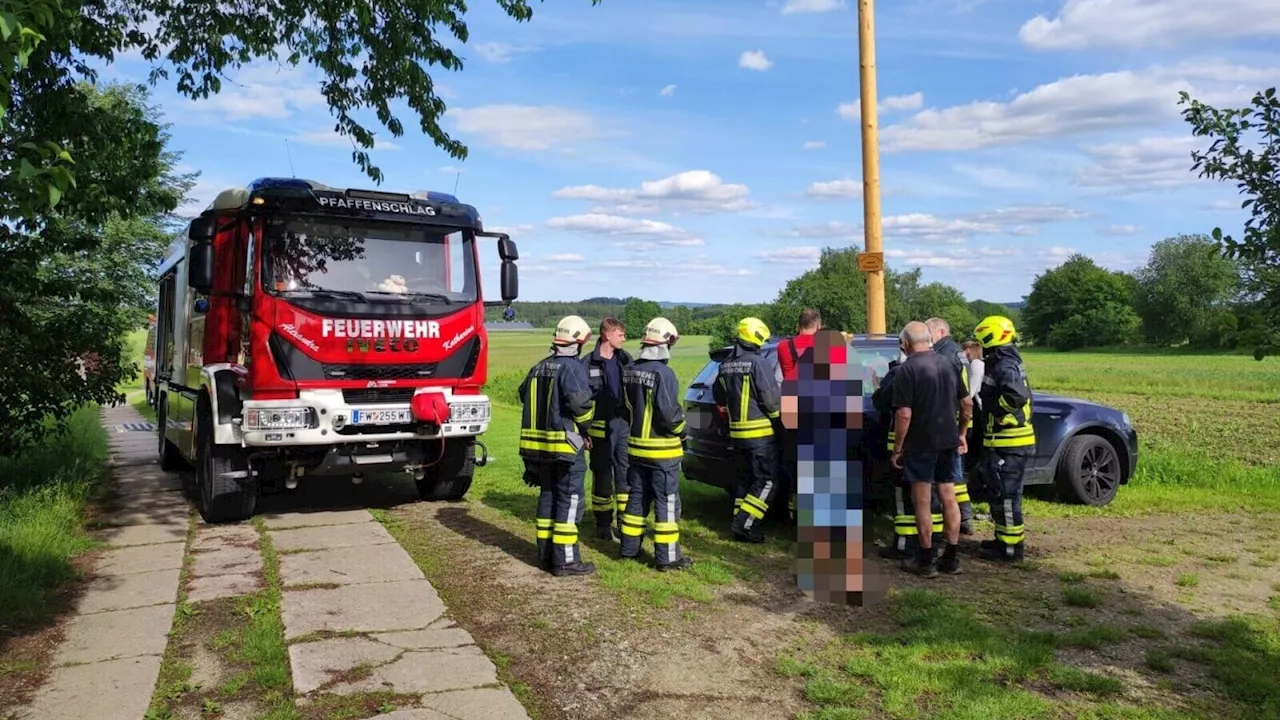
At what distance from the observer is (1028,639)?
477 centimetres

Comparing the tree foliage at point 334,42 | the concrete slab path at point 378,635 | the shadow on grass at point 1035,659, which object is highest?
the tree foliage at point 334,42

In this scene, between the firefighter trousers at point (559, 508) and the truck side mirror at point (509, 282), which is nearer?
the firefighter trousers at point (559, 508)

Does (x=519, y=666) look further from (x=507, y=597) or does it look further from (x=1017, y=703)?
(x=1017, y=703)

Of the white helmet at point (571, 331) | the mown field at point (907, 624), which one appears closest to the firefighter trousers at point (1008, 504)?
the mown field at point (907, 624)

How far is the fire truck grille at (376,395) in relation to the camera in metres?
7.81

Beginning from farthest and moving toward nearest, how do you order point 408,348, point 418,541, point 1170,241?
1. point 1170,241
2. point 408,348
3. point 418,541

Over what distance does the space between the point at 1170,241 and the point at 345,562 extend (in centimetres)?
10480

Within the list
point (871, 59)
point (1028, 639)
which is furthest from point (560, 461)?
point (871, 59)

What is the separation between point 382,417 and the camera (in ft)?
25.8

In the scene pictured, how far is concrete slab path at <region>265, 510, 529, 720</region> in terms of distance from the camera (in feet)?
13.6

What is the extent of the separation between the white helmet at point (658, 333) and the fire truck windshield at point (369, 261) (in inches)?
100

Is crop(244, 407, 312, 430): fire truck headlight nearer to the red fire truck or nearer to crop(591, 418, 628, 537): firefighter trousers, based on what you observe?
the red fire truck

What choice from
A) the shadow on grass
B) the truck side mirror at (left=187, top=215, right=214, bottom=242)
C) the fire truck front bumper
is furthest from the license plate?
the shadow on grass

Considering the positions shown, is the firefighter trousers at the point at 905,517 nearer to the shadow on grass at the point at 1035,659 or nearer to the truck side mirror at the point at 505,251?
the shadow on grass at the point at 1035,659
